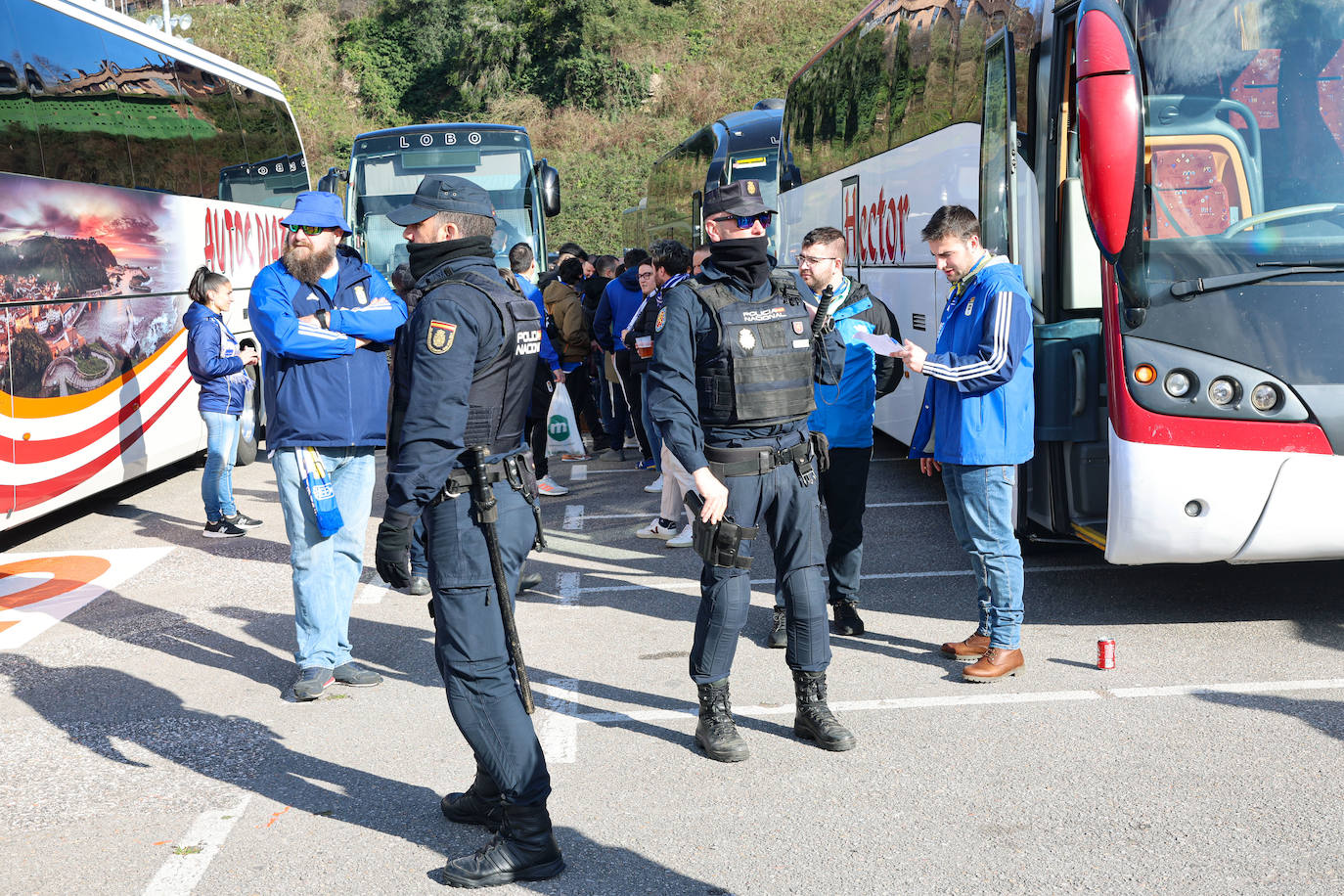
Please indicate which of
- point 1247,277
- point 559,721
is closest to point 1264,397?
point 1247,277

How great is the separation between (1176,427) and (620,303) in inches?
229

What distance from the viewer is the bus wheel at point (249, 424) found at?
12.5 meters

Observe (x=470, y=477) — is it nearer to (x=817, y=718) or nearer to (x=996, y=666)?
(x=817, y=718)

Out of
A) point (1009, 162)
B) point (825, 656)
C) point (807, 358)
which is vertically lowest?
point (825, 656)

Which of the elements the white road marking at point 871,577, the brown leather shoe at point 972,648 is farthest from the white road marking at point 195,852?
the white road marking at point 871,577

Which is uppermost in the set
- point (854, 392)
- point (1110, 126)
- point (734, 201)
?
point (1110, 126)

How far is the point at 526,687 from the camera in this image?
3744mm

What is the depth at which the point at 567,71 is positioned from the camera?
50219 mm

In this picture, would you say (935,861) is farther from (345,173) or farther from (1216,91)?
(345,173)

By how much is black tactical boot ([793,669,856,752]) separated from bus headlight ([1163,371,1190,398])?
6.32ft

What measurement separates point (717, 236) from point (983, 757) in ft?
6.72

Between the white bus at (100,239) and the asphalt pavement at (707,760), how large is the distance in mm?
1581

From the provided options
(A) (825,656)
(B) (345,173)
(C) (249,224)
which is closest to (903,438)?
(A) (825,656)

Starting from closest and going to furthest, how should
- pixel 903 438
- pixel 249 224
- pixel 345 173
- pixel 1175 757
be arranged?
pixel 1175 757, pixel 903 438, pixel 249 224, pixel 345 173
